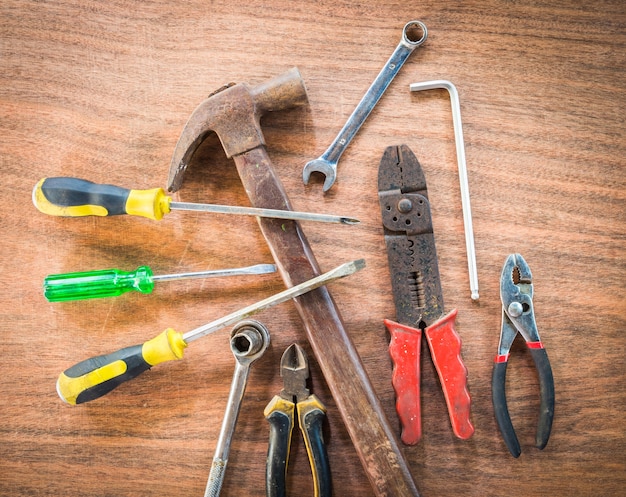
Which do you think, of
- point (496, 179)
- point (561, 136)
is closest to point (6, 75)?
point (496, 179)

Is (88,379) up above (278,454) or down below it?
above

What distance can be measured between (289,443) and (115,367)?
400 mm

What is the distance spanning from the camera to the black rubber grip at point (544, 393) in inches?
43.7

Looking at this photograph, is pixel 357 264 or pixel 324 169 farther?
pixel 324 169

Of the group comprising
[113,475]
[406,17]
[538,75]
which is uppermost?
[406,17]

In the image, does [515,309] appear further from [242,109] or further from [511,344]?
[242,109]

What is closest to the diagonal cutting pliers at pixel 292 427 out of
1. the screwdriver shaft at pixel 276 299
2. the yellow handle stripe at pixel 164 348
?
the screwdriver shaft at pixel 276 299

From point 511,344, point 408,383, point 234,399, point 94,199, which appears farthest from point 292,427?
point 94,199

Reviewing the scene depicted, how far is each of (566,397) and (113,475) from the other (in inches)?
41.4

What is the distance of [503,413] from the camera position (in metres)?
1.11

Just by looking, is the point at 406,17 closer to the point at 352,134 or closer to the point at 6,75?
the point at 352,134

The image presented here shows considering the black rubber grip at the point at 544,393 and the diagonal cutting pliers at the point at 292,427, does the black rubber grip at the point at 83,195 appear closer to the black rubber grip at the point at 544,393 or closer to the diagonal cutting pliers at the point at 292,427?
the diagonal cutting pliers at the point at 292,427

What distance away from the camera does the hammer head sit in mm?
1116

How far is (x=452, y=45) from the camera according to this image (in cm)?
120
